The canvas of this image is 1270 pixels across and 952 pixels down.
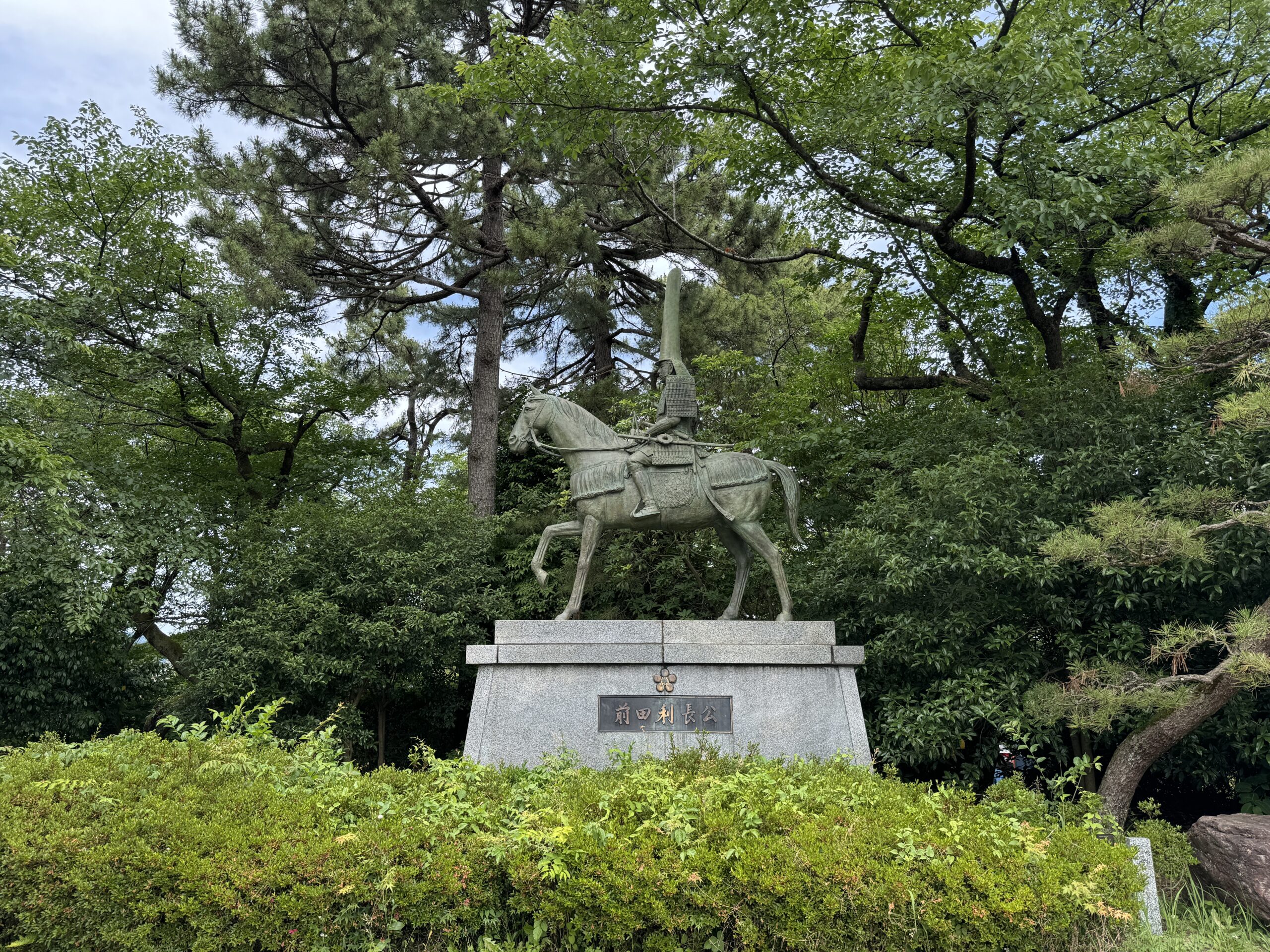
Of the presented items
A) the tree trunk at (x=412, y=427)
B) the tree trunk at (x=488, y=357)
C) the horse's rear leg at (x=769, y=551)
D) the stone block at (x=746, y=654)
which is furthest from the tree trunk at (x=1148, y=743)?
the tree trunk at (x=412, y=427)

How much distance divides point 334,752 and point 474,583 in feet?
23.1

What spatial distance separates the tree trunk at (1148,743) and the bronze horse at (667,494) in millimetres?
2890

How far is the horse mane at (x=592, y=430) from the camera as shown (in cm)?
810

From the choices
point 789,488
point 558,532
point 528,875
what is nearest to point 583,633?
point 558,532

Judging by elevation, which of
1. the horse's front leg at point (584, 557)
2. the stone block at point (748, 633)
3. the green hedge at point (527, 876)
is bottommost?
the green hedge at point (527, 876)

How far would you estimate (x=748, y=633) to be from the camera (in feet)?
24.2

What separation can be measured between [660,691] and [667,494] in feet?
5.68

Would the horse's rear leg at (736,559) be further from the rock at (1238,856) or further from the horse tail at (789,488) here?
the rock at (1238,856)

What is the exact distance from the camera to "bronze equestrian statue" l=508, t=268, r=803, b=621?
788 cm

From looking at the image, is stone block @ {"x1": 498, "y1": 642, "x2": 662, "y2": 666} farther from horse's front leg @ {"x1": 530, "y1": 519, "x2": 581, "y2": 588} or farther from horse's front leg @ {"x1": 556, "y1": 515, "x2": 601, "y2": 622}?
horse's front leg @ {"x1": 530, "y1": 519, "x2": 581, "y2": 588}

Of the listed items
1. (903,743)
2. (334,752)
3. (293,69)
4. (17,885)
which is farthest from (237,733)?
(293,69)

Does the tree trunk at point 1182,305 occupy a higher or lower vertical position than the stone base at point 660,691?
higher

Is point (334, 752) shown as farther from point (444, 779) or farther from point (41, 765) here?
point (41, 765)

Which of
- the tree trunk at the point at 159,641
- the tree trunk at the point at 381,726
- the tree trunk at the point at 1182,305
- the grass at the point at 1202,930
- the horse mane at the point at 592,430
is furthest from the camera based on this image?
the tree trunk at the point at 159,641
